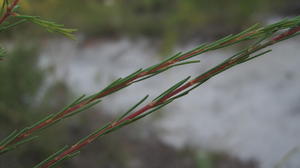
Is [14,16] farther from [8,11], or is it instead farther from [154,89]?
[154,89]

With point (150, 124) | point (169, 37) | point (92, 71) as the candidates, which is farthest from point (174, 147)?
point (92, 71)

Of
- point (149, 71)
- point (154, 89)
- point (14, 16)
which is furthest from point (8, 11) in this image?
point (154, 89)

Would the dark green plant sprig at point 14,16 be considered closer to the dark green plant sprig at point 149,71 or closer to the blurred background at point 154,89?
the dark green plant sprig at point 149,71

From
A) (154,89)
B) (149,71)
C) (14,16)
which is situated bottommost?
(149,71)

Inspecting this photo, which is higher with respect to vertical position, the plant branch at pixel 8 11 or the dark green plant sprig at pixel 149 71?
the plant branch at pixel 8 11

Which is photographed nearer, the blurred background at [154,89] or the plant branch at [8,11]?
the plant branch at [8,11]

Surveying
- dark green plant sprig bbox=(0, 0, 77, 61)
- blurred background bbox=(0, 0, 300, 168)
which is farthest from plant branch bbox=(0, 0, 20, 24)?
blurred background bbox=(0, 0, 300, 168)

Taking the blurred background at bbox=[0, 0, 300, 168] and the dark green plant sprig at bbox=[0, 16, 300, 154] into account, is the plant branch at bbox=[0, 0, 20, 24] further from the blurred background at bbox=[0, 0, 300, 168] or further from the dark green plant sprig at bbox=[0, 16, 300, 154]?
the blurred background at bbox=[0, 0, 300, 168]

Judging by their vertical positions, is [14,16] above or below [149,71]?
above

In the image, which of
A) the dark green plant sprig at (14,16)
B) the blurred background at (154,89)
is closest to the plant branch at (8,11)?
the dark green plant sprig at (14,16)
